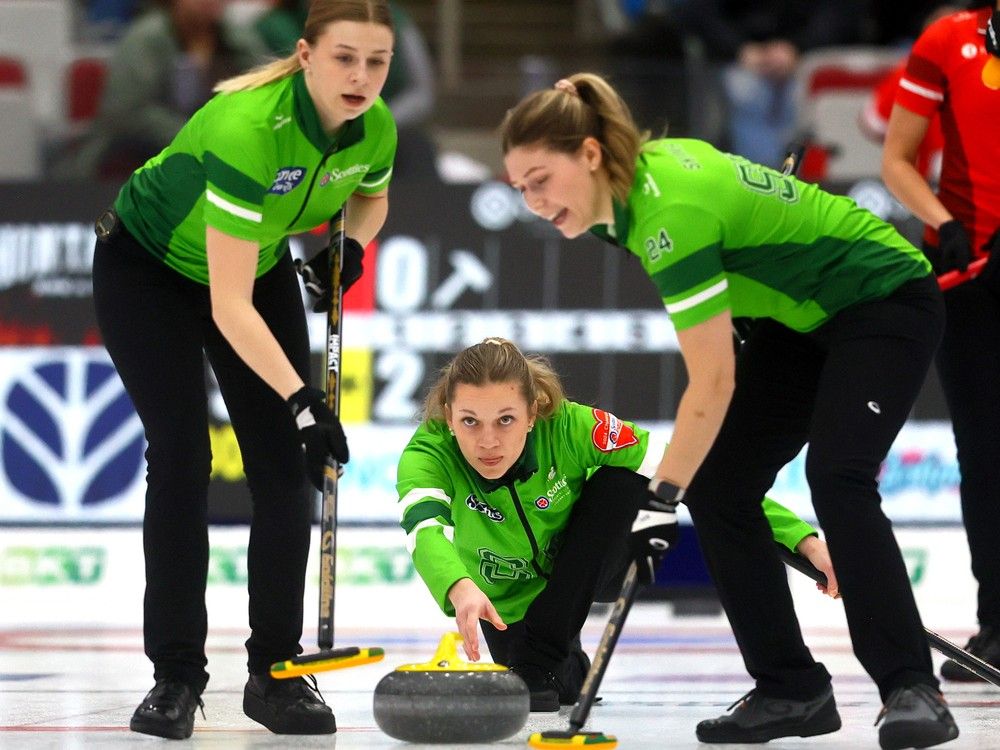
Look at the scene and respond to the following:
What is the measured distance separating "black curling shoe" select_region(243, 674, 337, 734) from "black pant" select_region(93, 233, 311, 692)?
47mm

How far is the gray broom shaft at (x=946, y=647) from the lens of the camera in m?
3.07

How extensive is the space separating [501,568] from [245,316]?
3.10ft

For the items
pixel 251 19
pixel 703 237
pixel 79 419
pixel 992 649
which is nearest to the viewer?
pixel 703 237

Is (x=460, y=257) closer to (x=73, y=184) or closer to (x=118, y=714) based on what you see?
(x=73, y=184)

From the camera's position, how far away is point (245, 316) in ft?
9.39

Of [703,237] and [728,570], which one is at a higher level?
[703,237]

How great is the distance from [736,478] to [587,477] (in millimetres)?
679

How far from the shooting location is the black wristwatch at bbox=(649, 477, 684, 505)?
2.70 meters

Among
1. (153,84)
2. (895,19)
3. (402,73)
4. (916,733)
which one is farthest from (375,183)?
(895,19)

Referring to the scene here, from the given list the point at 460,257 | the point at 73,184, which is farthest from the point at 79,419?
the point at 460,257

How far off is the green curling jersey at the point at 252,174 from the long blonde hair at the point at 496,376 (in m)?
0.40

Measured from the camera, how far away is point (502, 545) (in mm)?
3459

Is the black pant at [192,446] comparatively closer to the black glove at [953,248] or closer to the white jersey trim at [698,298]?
the white jersey trim at [698,298]

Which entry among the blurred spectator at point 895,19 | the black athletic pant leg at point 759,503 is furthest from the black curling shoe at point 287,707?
the blurred spectator at point 895,19
